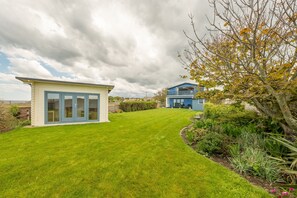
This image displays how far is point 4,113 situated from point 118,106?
527 inches

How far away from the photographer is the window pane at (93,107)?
10.8 meters

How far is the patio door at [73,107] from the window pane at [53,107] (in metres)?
0.38

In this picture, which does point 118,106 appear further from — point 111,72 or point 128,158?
point 128,158

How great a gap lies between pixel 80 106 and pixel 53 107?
180 centimetres

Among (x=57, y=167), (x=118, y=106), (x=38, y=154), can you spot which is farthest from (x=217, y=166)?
(x=118, y=106)

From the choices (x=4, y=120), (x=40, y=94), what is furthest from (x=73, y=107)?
(x=4, y=120)

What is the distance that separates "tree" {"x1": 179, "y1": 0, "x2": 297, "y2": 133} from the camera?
110 inches

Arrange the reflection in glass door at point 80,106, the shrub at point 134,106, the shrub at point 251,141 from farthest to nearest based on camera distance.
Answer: the shrub at point 134,106
the reflection in glass door at point 80,106
the shrub at point 251,141

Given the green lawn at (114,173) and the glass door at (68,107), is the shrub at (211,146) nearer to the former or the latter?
the green lawn at (114,173)

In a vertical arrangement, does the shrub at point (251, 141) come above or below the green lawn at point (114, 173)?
above

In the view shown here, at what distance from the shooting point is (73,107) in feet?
A: 32.8

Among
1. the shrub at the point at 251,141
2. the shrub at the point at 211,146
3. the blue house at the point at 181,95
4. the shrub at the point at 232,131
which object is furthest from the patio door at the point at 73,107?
the blue house at the point at 181,95

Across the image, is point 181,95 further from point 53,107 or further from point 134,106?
point 53,107

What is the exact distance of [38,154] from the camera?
4094 millimetres
